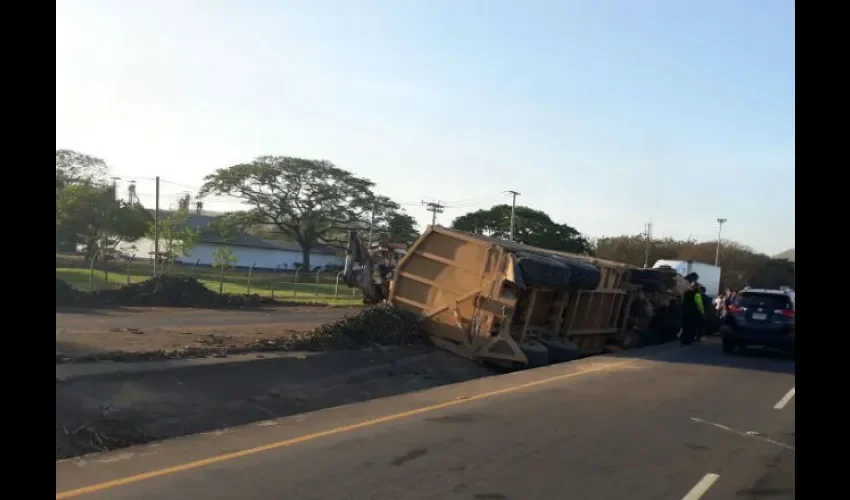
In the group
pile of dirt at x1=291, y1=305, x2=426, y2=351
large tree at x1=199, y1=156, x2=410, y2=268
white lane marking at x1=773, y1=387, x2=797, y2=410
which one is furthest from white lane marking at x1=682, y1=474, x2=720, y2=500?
large tree at x1=199, y1=156, x2=410, y2=268

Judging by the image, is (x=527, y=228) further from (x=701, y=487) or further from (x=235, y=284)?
(x=701, y=487)

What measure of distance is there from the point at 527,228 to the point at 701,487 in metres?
34.4

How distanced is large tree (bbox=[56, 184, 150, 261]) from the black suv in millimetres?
28165

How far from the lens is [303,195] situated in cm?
6438

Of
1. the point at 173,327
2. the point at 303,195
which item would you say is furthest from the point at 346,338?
the point at 303,195

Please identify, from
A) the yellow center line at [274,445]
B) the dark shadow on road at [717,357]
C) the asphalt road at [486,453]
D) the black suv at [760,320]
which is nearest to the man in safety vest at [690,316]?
the dark shadow on road at [717,357]

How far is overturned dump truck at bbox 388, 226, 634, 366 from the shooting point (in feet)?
49.4

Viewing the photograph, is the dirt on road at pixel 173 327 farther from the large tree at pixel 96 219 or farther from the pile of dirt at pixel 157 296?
the large tree at pixel 96 219

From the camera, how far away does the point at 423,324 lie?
1620 cm

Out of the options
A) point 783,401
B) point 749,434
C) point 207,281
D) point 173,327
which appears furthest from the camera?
point 207,281

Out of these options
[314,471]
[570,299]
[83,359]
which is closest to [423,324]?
[570,299]

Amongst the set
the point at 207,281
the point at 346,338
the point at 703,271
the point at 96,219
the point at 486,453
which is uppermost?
the point at 96,219

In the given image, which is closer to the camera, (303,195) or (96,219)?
(96,219)
